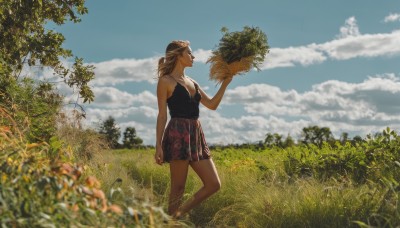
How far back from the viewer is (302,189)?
23.7ft

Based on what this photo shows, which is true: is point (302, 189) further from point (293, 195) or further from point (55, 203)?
point (55, 203)

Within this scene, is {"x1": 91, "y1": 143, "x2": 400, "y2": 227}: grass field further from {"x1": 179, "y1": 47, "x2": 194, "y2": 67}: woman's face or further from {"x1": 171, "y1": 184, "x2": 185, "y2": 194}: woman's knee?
{"x1": 179, "y1": 47, "x2": 194, "y2": 67}: woman's face

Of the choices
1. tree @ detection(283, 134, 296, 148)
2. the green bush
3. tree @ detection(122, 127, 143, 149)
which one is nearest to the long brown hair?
the green bush

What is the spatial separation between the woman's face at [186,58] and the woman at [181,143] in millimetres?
207

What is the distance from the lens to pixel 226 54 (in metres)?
7.68

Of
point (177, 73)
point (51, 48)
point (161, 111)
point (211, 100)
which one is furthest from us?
point (51, 48)

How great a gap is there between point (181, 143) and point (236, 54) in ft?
6.18

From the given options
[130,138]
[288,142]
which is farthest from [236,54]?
[130,138]

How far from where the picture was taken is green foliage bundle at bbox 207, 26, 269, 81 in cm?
760

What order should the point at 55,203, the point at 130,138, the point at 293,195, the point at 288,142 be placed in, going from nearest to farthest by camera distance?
the point at 55,203, the point at 293,195, the point at 288,142, the point at 130,138

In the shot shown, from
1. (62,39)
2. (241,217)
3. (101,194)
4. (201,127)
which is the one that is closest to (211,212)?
(241,217)

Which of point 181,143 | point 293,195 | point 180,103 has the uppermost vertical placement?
point 180,103

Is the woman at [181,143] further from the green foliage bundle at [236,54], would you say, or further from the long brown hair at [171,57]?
the green foliage bundle at [236,54]

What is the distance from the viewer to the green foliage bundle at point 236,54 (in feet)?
24.9
